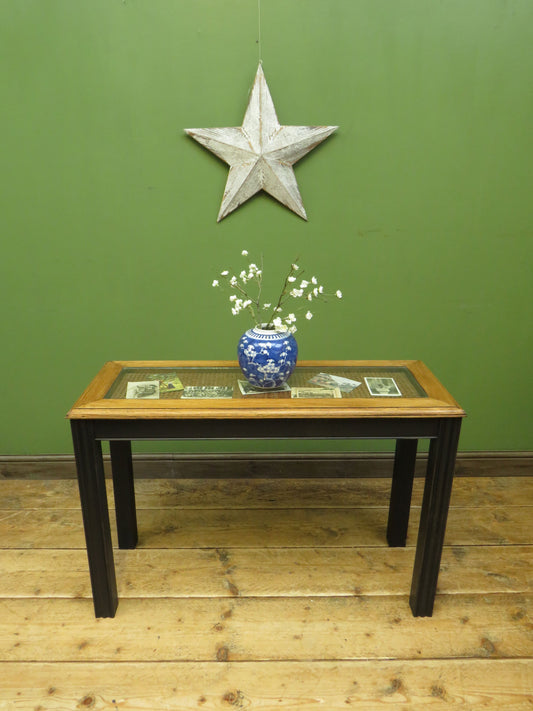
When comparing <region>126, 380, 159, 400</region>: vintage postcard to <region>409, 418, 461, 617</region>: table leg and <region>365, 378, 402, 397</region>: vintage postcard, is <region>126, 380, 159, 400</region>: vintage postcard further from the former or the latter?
<region>409, 418, 461, 617</region>: table leg

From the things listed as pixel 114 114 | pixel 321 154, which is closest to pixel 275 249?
pixel 321 154

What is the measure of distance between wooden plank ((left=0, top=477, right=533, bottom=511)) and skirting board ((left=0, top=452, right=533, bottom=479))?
0.03 metres

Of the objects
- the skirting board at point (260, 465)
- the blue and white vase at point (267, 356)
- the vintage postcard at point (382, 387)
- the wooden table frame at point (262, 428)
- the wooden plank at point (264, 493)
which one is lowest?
the wooden plank at point (264, 493)

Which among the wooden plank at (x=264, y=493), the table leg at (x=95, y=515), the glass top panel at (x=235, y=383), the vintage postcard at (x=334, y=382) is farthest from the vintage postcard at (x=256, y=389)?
the wooden plank at (x=264, y=493)

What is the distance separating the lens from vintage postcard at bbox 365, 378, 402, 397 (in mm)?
1722

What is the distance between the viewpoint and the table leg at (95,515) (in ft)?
5.23

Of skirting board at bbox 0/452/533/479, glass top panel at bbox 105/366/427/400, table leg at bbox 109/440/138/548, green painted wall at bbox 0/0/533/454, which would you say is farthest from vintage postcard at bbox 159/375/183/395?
skirting board at bbox 0/452/533/479

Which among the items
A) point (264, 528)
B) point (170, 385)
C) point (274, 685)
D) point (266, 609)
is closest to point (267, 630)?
point (266, 609)

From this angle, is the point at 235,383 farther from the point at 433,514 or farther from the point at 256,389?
the point at 433,514

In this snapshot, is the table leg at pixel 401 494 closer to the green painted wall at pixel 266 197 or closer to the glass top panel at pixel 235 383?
the glass top panel at pixel 235 383

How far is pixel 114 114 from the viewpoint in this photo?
2.15 meters

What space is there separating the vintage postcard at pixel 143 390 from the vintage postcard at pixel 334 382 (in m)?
0.55

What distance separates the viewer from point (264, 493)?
2.48 m

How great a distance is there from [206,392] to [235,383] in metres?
0.13
